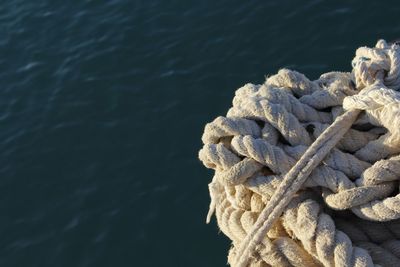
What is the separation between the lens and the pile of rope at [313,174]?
165 inches

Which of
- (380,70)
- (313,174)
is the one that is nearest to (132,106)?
(380,70)

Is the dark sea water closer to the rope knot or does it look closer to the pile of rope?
the pile of rope

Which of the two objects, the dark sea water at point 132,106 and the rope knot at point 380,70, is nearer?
the rope knot at point 380,70

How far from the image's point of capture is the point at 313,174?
436cm

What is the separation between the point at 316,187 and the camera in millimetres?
4441

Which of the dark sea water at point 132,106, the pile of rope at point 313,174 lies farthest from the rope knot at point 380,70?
the dark sea water at point 132,106

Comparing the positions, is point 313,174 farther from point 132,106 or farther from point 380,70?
point 132,106

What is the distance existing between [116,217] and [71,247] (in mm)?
695

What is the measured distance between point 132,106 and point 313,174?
614cm

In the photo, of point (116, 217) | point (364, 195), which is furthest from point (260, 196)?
point (116, 217)

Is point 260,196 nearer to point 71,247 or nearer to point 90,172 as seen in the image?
point 71,247

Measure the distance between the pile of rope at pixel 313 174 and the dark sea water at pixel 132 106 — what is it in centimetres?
316

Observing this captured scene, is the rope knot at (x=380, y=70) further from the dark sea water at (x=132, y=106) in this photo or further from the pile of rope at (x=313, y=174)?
the dark sea water at (x=132, y=106)

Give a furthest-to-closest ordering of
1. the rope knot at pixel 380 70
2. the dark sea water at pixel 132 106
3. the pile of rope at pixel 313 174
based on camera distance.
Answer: the dark sea water at pixel 132 106, the rope knot at pixel 380 70, the pile of rope at pixel 313 174
